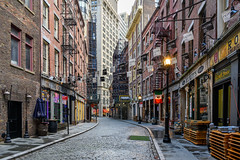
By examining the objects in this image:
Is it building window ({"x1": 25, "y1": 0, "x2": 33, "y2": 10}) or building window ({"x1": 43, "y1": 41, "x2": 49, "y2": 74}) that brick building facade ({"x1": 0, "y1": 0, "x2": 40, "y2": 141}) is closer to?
building window ({"x1": 25, "y1": 0, "x2": 33, "y2": 10})

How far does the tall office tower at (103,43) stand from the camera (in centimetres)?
10200

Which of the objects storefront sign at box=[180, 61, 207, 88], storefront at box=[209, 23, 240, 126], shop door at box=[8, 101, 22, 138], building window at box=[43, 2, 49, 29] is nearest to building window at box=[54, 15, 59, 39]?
building window at box=[43, 2, 49, 29]

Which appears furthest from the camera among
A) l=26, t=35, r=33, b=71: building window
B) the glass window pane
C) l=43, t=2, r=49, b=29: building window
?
l=43, t=2, r=49, b=29: building window

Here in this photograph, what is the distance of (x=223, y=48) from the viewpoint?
34.0 ft

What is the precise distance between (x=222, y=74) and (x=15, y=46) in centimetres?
1163

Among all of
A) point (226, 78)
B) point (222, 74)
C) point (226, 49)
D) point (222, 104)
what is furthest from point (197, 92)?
point (226, 49)

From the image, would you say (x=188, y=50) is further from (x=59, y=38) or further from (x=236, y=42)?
(x=59, y=38)

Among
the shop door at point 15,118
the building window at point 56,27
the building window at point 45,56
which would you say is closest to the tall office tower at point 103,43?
the building window at point 56,27

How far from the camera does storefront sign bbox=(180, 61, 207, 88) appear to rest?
542 inches

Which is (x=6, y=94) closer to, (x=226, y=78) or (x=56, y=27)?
(x=226, y=78)

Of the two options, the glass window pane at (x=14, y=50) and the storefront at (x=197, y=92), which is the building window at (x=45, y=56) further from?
the storefront at (x=197, y=92)

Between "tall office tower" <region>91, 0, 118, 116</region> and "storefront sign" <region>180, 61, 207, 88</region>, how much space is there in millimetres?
78087

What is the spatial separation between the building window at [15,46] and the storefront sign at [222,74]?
11.4 metres

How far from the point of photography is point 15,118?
1384 centimetres
